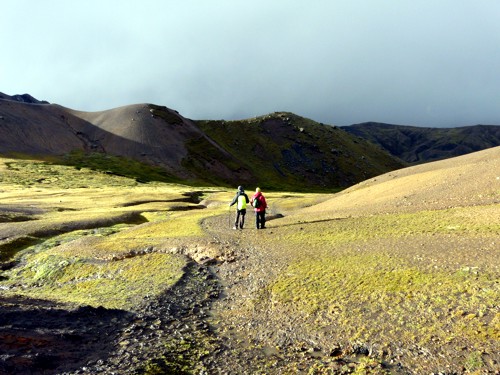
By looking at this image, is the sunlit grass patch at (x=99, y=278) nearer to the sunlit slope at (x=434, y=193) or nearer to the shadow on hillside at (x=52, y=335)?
the shadow on hillside at (x=52, y=335)

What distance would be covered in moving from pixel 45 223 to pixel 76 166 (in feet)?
404

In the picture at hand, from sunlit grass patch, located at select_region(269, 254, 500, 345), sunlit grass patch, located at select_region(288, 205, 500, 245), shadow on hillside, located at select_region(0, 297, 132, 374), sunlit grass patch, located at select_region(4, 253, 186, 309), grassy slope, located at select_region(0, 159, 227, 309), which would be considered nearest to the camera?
shadow on hillside, located at select_region(0, 297, 132, 374)

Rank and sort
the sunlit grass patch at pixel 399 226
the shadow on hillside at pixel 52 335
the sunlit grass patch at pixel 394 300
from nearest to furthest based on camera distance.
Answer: the shadow on hillside at pixel 52 335 → the sunlit grass patch at pixel 394 300 → the sunlit grass patch at pixel 399 226

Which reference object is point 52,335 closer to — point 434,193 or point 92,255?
point 92,255

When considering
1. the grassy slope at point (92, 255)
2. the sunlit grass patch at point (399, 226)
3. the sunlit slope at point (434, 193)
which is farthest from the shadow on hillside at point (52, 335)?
the sunlit slope at point (434, 193)

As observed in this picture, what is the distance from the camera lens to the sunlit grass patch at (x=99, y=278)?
23.1 metres

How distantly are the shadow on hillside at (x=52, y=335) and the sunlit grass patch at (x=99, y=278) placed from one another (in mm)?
2288

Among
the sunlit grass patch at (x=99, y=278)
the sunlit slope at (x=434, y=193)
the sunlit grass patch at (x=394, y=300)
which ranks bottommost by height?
the sunlit grass patch at (x=99, y=278)

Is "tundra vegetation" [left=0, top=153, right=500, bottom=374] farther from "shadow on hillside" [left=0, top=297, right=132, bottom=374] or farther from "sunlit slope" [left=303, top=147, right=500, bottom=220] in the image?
"shadow on hillside" [left=0, top=297, right=132, bottom=374]

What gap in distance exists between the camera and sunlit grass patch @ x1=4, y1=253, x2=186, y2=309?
23.1m

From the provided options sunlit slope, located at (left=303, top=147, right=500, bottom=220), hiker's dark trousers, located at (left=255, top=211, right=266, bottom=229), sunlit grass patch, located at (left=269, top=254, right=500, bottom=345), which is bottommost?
sunlit grass patch, located at (left=269, top=254, right=500, bottom=345)

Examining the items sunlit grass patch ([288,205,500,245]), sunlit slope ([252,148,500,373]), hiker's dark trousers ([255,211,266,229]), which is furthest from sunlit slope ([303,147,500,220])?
hiker's dark trousers ([255,211,266,229])

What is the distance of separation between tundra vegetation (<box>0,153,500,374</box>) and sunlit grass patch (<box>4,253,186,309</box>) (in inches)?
5.7

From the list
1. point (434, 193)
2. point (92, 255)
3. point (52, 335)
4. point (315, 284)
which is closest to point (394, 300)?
point (315, 284)
